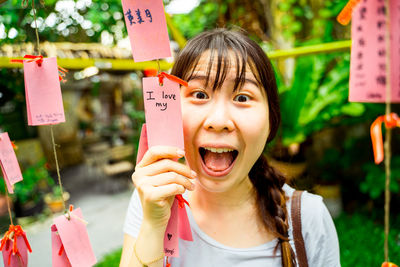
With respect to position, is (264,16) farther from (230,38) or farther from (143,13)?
(143,13)

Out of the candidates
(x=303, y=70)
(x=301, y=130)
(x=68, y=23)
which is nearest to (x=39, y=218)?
(x=68, y=23)

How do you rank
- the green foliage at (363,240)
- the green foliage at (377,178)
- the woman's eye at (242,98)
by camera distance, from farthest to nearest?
1. the green foliage at (377,178)
2. the green foliage at (363,240)
3. the woman's eye at (242,98)

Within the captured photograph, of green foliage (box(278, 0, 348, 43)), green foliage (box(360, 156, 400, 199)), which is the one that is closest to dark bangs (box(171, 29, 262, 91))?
green foliage (box(360, 156, 400, 199))

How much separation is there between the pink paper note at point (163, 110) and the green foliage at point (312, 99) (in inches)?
112

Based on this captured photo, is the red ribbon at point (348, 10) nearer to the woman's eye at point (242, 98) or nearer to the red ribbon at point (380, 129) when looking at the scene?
the red ribbon at point (380, 129)

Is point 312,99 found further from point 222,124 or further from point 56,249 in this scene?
point 56,249

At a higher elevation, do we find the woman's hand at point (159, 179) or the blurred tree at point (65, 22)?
the blurred tree at point (65, 22)

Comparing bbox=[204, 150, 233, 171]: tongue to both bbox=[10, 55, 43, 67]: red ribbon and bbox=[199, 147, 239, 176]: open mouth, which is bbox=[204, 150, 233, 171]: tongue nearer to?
bbox=[199, 147, 239, 176]: open mouth

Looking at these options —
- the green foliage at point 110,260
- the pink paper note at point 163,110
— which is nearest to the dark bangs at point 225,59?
the pink paper note at point 163,110

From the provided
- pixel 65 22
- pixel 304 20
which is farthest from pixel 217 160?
pixel 304 20

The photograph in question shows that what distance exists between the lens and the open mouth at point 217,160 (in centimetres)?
92

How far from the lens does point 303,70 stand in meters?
3.29

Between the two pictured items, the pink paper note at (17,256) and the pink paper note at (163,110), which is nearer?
the pink paper note at (163,110)

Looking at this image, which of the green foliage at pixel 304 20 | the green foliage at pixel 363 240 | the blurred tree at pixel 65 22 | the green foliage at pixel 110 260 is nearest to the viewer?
the blurred tree at pixel 65 22
